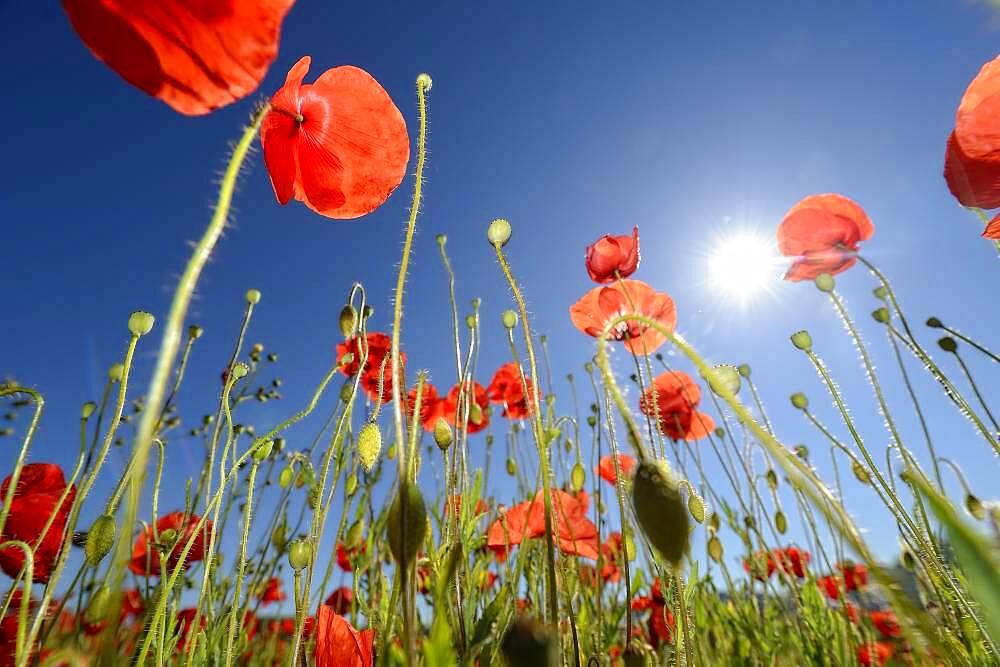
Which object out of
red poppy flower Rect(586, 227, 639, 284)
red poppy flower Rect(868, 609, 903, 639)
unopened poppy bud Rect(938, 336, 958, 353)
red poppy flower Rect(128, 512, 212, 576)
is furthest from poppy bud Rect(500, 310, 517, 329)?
red poppy flower Rect(868, 609, 903, 639)

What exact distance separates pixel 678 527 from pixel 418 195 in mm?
542

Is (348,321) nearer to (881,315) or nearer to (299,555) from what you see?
(299,555)

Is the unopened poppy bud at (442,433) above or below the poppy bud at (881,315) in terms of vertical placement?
below

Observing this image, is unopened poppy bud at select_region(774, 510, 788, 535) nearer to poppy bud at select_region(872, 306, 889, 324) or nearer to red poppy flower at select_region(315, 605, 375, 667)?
poppy bud at select_region(872, 306, 889, 324)

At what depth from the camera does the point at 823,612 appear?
6.42 feet

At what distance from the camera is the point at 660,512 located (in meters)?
0.56

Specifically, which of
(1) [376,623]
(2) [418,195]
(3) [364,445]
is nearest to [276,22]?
(2) [418,195]

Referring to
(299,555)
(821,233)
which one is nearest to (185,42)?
(299,555)

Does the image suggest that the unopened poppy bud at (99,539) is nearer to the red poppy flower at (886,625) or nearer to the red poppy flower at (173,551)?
the red poppy flower at (173,551)

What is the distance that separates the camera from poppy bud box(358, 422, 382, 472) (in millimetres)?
804

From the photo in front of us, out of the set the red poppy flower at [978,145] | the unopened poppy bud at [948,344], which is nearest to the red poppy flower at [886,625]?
the unopened poppy bud at [948,344]

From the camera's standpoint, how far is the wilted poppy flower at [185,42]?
0.57 m

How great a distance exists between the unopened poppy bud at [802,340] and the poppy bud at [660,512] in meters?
1.10

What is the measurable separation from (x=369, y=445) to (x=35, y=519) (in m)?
1.15
